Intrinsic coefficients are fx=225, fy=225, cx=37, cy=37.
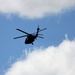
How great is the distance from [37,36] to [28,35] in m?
3.39

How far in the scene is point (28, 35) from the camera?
81.8m

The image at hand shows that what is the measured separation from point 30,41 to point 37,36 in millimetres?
3318

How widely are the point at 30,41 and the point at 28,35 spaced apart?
3.12m

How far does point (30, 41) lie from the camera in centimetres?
7969

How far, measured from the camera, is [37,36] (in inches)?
3189
